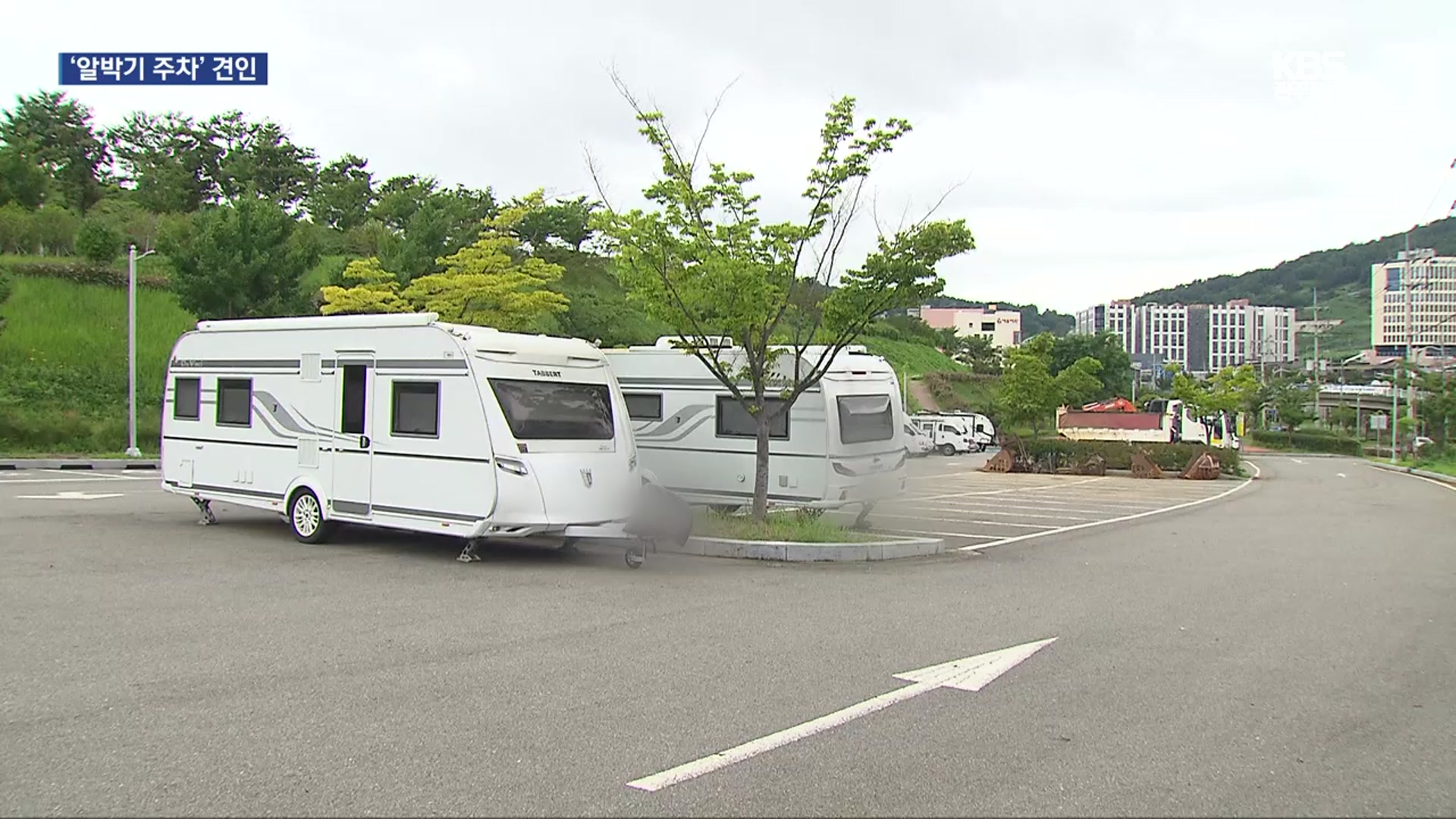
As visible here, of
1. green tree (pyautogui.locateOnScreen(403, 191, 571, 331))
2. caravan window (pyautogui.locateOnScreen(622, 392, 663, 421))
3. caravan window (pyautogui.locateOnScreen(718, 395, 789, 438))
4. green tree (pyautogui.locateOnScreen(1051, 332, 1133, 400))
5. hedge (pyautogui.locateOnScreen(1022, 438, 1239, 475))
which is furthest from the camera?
green tree (pyautogui.locateOnScreen(1051, 332, 1133, 400))

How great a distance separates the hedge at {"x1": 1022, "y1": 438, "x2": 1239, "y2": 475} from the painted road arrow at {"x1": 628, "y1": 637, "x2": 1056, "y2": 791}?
31.1 metres

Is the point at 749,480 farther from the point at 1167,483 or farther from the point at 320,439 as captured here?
the point at 1167,483

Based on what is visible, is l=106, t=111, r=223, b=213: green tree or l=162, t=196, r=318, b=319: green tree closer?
l=162, t=196, r=318, b=319: green tree

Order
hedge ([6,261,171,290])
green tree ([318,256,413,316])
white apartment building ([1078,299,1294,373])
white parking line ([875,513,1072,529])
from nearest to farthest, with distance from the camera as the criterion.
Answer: white parking line ([875,513,1072,529]), green tree ([318,256,413,316]), hedge ([6,261,171,290]), white apartment building ([1078,299,1294,373])

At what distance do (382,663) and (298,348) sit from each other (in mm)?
7443

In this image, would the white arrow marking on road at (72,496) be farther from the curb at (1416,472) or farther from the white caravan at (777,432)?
the curb at (1416,472)

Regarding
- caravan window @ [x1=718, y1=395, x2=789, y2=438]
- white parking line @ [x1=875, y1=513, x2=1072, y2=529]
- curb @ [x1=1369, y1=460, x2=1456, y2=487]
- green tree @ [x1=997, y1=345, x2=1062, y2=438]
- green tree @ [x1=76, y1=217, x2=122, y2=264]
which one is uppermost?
green tree @ [x1=76, y1=217, x2=122, y2=264]

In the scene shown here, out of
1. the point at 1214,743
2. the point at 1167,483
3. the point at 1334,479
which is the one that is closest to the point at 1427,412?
the point at 1334,479

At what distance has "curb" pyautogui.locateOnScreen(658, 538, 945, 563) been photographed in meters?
12.9

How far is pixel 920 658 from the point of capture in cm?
770

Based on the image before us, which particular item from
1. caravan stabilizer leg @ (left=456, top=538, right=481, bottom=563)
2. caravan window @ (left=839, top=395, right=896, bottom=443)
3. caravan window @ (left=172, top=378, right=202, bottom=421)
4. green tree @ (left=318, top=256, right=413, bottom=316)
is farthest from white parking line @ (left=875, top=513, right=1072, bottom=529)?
green tree @ (left=318, top=256, right=413, bottom=316)

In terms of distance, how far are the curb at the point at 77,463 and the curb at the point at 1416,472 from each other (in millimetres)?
39142

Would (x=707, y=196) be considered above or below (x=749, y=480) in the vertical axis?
above

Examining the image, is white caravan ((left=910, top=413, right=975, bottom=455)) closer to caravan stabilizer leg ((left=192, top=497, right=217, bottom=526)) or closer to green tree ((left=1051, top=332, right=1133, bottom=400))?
Answer: green tree ((left=1051, top=332, right=1133, bottom=400))
